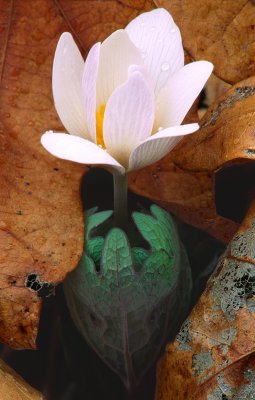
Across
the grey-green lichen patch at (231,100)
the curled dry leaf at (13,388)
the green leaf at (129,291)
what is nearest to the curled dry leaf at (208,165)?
the grey-green lichen patch at (231,100)

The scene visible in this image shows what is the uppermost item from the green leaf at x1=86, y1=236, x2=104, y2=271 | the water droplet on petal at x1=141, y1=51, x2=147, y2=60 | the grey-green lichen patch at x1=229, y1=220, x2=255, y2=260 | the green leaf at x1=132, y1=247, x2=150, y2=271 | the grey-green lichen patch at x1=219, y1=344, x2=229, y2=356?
the water droplet on petal at x1=141, y1=51, x2=147, y2=60

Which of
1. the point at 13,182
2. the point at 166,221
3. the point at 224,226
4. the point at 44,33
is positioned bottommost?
the point at 224,226

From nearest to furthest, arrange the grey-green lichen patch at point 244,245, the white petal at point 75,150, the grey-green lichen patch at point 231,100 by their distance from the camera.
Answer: the white petal at point 75,150, the grey-green lichen patch at point 244,245, the grey-green lichen patch at point 231,100

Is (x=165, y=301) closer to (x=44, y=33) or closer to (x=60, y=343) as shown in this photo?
(x=60, y=343)

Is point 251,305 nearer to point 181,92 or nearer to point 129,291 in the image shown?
point 129,291

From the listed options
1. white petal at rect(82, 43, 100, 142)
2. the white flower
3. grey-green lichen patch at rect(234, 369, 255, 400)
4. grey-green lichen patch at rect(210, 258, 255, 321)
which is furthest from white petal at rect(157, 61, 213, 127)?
grey-green lichen patch at rect(234, 369, 255, 400)

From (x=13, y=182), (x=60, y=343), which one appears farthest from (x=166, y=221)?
(x=60, y=343)

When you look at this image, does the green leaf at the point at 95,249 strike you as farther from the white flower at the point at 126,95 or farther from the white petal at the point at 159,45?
the white petal at the point at 159,45

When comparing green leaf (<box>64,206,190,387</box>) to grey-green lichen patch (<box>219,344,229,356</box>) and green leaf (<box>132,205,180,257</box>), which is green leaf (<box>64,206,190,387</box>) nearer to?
green leaf (<box>132,205,180,257</box>)
